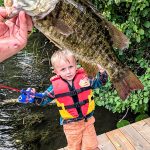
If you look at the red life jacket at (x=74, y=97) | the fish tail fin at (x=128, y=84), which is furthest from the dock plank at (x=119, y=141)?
the fish tail fin at (x=128, y=84)

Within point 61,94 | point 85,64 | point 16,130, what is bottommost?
point 16,130

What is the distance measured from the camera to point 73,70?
4.23 meters

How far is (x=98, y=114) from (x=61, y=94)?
11.1 feet

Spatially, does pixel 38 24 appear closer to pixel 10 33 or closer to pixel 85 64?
pixel 10 33

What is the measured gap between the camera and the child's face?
4.13 metres

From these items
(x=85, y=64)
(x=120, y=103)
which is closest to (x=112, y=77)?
(x=85, y=64)

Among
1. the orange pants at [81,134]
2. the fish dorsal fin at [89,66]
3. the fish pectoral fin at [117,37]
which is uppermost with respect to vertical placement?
the fish pectoral fin at [117,37]

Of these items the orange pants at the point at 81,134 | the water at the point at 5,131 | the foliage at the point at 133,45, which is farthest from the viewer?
the water at the point at 5,131

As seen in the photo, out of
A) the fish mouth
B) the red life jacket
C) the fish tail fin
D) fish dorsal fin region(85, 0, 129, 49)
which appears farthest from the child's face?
the fish mouth

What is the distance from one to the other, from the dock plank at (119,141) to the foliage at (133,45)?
0.62 meters

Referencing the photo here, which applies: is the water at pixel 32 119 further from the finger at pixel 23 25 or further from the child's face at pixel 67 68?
the finger at pixel 23 25

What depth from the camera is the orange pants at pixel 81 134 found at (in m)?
4.28

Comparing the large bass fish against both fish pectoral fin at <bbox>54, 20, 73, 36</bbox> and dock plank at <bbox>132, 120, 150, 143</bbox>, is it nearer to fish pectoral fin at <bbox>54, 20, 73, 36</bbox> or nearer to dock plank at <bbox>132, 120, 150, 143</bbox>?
fish pectoral fin at <bbox>54, 20, 73, 36</bbox>

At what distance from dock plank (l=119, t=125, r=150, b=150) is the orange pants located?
1.02m
